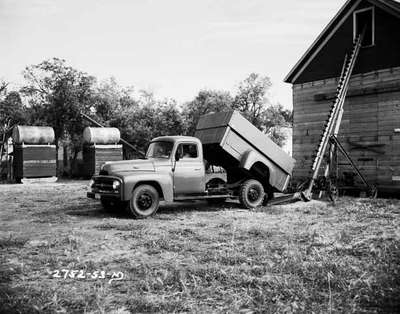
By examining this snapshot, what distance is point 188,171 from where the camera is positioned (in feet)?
36.0

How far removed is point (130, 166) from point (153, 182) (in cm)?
69

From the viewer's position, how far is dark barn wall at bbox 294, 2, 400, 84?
15570 mm

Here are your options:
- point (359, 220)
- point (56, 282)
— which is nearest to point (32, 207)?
point (56, 282)

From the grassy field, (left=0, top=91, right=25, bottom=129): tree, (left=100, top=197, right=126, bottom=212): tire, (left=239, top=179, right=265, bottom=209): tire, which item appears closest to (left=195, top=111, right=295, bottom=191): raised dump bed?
(left=239, top=179, right=265, bottom=209): tire

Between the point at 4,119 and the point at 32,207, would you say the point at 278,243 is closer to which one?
the point at 32,207

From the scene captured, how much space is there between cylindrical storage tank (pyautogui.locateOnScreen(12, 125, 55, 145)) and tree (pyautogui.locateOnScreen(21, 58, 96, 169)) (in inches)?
200

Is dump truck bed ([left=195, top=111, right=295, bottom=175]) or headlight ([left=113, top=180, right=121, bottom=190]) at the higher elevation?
dump truck bed ([left=195, top=111, right=295, bottom=175])

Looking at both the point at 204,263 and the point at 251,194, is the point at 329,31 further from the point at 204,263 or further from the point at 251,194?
the point at 204,263

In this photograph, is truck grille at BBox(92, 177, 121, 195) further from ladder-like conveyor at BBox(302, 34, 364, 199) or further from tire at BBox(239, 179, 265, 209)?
ladder-like conveyor at BBox(302, 34, 364, 199)

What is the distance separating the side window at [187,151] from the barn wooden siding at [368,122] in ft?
26.3

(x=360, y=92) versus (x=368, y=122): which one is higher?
(x=360, y=92)

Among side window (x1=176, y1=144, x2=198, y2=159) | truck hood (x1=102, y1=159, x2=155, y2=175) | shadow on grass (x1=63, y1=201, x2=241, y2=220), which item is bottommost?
shadow on grass (x1=63, y1=201, x2=241, y2=220)

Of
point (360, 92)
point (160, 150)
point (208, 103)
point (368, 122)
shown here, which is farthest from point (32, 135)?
point (208, 103)

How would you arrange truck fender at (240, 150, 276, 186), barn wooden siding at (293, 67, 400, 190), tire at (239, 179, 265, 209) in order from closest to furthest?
1. truck fender at (240, 150, 276, 186)
2. tire at (239, 179, 265, 209)
3. barn wooden siding at (293, 67, 400, 190)
